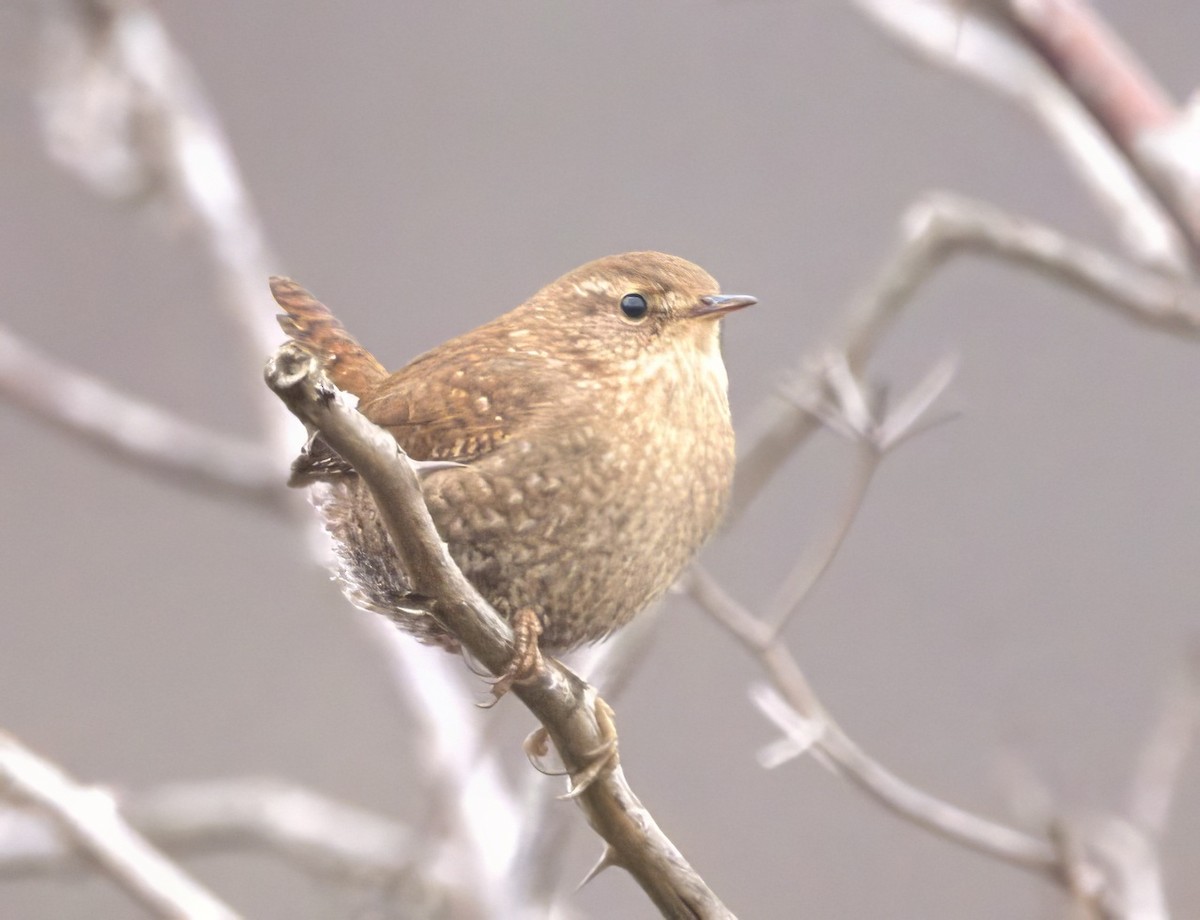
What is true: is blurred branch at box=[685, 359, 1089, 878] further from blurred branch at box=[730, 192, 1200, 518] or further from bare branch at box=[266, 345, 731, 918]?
bare branch at box=[266, 345, 731, 918]

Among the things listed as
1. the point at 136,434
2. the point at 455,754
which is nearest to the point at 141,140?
the point at 136,434

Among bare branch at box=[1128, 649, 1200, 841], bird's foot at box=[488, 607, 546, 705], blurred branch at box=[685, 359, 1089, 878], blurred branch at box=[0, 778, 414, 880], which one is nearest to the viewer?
bird's foot at box=[488, 607, 546, 705]

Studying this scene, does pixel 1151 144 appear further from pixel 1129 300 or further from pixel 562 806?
pixel 562 806

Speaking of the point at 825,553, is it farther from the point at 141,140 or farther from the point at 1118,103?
the point at 141,140

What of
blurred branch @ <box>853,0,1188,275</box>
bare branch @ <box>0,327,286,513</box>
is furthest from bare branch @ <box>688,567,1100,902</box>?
bare branch @ <box>0,327,286,513</box>

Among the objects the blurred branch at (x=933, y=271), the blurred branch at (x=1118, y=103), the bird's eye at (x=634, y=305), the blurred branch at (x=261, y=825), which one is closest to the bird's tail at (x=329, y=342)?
the bird's eye at (x=634, y=305)

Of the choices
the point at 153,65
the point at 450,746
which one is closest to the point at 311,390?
the point at 450,746
